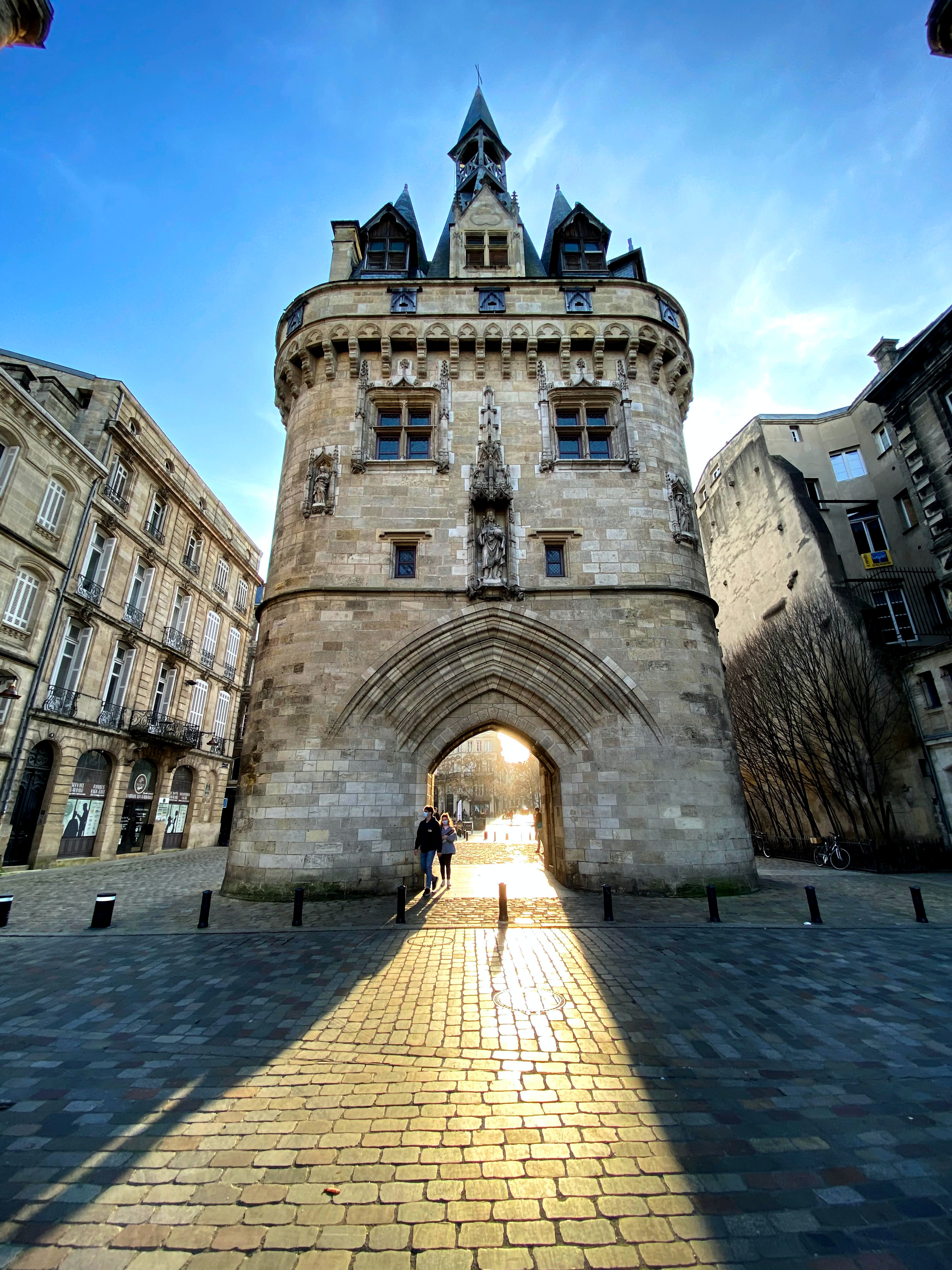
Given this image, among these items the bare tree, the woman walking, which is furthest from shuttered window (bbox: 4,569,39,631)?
the bare tree

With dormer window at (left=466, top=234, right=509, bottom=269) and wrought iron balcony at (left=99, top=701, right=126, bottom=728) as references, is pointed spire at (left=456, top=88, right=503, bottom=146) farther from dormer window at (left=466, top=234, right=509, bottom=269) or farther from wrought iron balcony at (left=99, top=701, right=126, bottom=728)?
wrought iron balcony at (left=99, top=701, right=126, bottom=728)

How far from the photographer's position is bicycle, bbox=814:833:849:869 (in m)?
15.1

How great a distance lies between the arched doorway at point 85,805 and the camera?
1723cm

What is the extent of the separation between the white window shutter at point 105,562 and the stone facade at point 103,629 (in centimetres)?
4

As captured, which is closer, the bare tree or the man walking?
the man walking

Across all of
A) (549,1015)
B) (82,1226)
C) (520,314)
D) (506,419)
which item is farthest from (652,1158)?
(520,314)

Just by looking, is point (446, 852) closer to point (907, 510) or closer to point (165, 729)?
point (165, 729)

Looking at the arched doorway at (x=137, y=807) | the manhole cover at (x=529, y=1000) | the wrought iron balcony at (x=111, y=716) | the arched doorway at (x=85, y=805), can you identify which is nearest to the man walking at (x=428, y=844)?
the manhole cover at (x=529, y=1000)

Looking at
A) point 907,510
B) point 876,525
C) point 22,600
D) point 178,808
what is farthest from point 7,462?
point 907,510

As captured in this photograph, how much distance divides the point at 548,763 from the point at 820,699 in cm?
942

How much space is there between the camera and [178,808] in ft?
75.9

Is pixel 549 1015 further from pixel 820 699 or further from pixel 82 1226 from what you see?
pixel 820 699

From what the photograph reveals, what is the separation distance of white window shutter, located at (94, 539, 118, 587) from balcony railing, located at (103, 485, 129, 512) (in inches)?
50.8

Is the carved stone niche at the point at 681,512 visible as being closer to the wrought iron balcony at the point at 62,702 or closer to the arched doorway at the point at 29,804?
the wrought iron balcony at the point at 62,702
